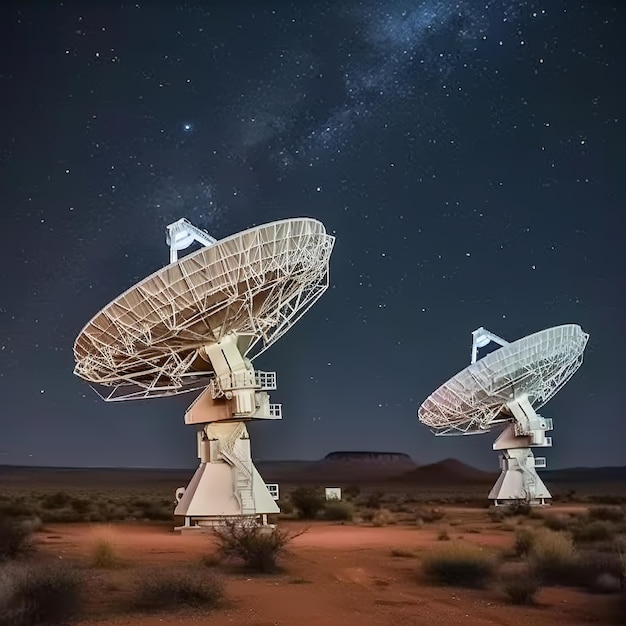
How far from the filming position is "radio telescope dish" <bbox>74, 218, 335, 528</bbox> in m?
23.1

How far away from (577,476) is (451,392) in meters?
113

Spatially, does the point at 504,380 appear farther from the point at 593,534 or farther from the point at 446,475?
the point at 446,475

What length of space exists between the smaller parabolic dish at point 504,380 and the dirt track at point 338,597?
17047 mm

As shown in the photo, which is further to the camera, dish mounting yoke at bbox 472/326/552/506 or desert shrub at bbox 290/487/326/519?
dish mounting yoke at bbox 472/326/552/506

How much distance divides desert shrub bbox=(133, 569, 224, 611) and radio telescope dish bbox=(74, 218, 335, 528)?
1229 cm

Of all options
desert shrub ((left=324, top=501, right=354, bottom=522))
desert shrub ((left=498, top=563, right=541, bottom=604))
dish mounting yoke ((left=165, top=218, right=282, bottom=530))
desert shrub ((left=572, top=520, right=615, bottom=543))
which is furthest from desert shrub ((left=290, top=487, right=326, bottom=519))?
desert shrub ((left=498, top=563, right=541, bottom=604))

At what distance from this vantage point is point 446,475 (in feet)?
488

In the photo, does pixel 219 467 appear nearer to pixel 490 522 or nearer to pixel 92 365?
pixel 92 365

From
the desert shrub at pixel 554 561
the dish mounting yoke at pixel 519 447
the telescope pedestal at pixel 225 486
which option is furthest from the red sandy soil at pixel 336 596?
the dish mounting yoke at pixel 519 447

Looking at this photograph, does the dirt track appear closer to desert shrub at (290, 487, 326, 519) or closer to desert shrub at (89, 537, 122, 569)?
desert shrub at (89, 537, 122, 569)

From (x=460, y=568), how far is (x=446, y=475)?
139 meters

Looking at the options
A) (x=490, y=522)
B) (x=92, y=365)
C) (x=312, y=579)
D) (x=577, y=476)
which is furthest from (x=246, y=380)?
(x=577, y=476)

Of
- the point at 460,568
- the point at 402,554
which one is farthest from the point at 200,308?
the point at 460,568

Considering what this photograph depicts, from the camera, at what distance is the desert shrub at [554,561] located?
45.9ft
